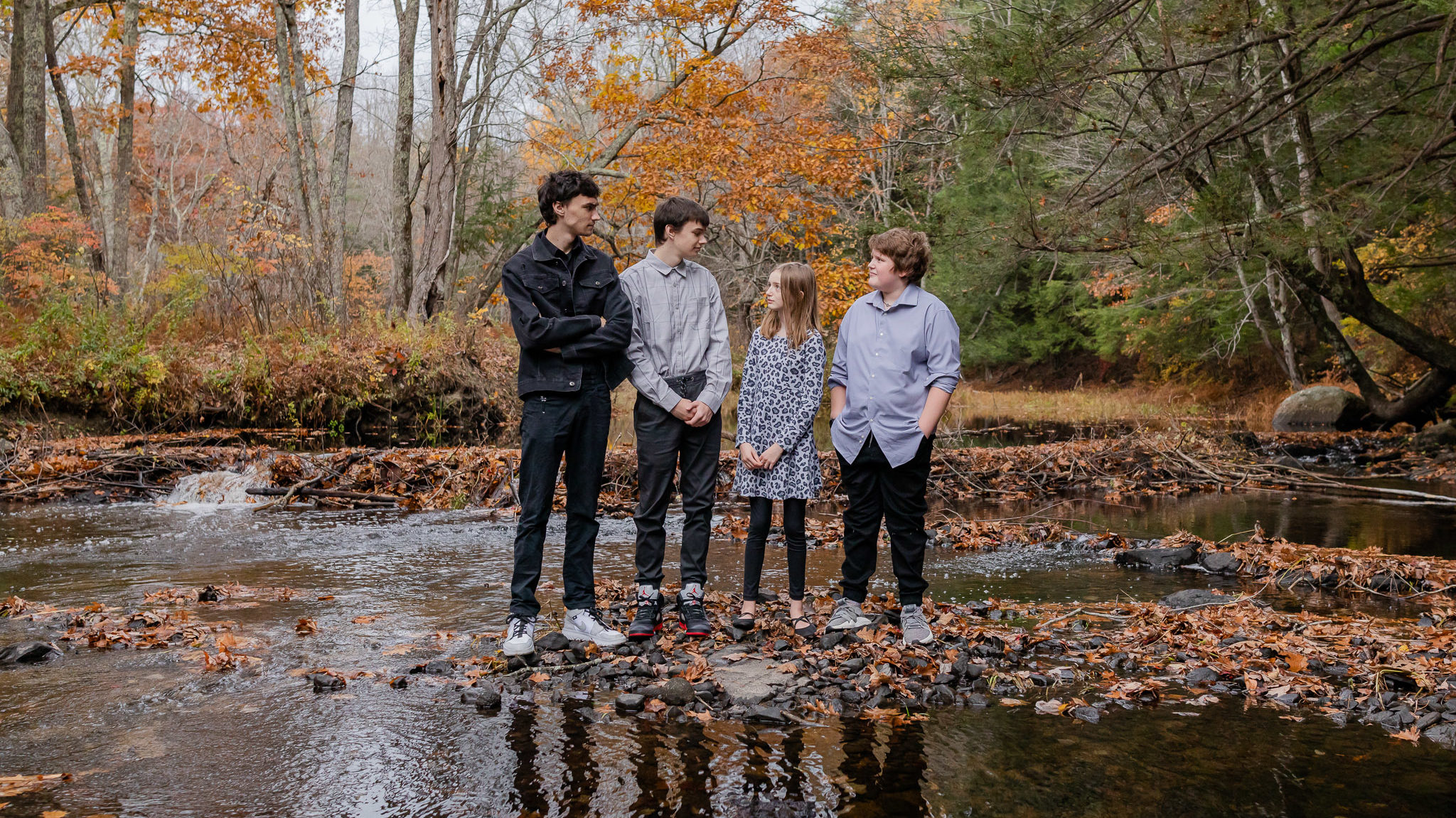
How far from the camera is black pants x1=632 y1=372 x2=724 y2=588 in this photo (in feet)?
14.6

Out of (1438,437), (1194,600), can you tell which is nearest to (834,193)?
(1438,437)

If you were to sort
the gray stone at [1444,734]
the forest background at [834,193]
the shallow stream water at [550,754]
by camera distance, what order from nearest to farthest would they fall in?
the shallow stream water at [550,754], the gray stone at [1444,734], the forest background at [834,193]

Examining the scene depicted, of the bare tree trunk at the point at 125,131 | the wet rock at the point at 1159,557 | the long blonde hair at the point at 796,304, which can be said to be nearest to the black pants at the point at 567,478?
the long blonde hair at the point at 796,304

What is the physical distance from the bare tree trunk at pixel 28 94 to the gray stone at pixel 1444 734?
68.6ft

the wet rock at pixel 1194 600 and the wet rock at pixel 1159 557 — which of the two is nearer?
the wet rock at pixel 1194 600

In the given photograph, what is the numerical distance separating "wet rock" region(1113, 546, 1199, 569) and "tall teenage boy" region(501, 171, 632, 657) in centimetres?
399

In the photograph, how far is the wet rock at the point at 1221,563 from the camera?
621cm

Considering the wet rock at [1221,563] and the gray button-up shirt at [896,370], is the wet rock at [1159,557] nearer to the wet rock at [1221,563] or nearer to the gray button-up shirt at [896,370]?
the wet rock at [1221,563]

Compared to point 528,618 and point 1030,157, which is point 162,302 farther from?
point 1030,157

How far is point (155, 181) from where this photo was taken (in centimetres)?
3597

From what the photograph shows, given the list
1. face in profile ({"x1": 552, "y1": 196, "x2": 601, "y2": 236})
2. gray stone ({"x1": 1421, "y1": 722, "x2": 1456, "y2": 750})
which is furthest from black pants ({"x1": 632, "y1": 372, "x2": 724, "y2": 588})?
gray stone ({"x1": 1421, "y1": 722, "x2": 1456, "y2": 750})

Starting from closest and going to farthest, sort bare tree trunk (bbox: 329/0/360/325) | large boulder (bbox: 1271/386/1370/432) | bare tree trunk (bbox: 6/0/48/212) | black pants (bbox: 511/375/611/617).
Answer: black pants (bbox: 511/375/611/617)
large boulder (bbox: 1271/386/1370/432)
bare tree trunk (bbox: 6/0/48/212)
bare tree trunk (bbox: 329/0/360/325)

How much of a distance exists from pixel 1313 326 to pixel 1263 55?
1144 cm

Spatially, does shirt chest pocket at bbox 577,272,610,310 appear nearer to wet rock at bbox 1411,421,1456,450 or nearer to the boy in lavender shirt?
the boy in lavender shirt
